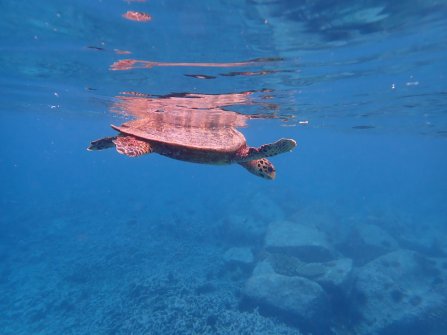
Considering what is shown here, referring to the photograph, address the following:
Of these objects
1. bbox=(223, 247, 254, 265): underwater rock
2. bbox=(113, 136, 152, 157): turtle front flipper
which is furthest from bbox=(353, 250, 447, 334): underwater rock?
bbox=(113, 136, 152, 157): turtle front flipper

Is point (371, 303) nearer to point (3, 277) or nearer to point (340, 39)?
point (340, 39)

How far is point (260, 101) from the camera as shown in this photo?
17938 mm

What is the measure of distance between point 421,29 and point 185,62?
8.11 meters

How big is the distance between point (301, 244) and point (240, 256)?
4.32m

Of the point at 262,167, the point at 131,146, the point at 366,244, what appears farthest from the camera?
the point at 366,244

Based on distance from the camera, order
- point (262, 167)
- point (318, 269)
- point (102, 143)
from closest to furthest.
→ 1. point (102, 143)
2. point (262, 167)
3. point (318, 269)

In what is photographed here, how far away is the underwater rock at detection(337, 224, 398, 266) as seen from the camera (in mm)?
23297

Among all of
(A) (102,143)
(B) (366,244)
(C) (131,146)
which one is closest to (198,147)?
(C) (131,146)

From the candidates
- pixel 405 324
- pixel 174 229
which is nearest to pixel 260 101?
pixel 405 324

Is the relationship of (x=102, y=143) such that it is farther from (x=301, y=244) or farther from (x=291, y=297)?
(x=301, y=244)

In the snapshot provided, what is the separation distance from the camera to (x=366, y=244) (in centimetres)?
2423

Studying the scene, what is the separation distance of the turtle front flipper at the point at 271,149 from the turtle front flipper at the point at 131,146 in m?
2.57

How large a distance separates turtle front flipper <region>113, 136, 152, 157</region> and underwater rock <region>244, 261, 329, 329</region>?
10911 millimetres

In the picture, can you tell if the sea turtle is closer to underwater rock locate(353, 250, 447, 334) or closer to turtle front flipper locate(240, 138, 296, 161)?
turtle front flipper locate(240, 138, 296, 161)
